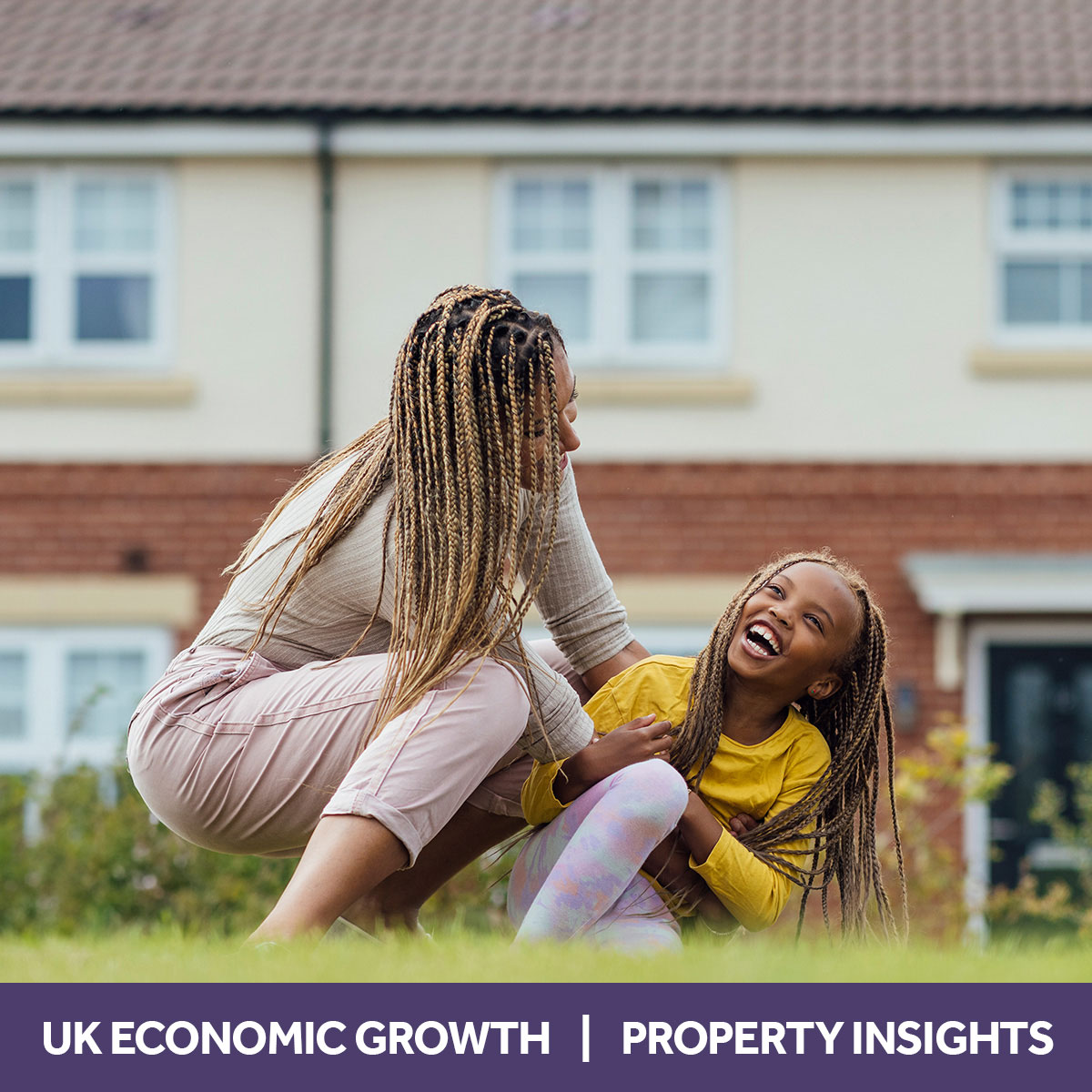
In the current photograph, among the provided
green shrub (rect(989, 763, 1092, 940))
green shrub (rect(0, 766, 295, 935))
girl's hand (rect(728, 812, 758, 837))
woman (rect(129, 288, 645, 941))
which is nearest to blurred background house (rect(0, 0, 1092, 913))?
green shrub (rect(989, 763, 1092, 940))

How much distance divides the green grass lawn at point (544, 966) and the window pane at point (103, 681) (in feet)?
27.1

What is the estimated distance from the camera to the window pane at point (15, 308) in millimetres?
10867

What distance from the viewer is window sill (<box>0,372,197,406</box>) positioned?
1057 cm

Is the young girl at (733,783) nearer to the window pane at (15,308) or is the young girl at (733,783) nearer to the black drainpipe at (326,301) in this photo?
the black drainpipe at (326,301)

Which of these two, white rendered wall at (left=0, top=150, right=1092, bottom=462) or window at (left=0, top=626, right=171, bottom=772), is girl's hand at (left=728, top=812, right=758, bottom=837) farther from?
window at (left=0, top=626, right=171, bottom=772)

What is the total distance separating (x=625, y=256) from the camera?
418 inches

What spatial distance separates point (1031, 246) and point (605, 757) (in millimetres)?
8314

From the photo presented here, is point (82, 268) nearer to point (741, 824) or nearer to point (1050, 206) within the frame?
point (1050, 206)


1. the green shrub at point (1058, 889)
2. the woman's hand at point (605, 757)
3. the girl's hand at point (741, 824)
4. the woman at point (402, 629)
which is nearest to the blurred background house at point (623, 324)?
the green shrub at point (1058, 889)

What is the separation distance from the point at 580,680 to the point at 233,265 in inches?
303

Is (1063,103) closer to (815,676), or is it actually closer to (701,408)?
(701,408)

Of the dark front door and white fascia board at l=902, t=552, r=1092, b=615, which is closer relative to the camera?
white fascia board at l=902, t=552, r=1092, b=615

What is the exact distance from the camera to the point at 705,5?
1177 centimetres

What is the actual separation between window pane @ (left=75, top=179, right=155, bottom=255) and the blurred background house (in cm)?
2
